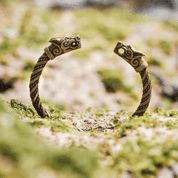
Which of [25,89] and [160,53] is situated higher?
[160,53]

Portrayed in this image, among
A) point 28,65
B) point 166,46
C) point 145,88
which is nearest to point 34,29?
point 28,65

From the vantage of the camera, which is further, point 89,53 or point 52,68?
Answer: point 89,53

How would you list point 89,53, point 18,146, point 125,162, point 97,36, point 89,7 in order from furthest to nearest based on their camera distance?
1. point 89,7
2. point 97,36
3. point 89,53
4. point 125,162
5. point 18,146

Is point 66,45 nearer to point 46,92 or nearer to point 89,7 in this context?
point 46,92

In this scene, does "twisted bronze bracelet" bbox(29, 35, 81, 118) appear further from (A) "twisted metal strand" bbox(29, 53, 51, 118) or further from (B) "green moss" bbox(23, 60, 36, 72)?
(B) "green moss" bbox(23, 60, 36, 72)

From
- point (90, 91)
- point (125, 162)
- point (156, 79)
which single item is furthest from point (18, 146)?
point (156, 79)

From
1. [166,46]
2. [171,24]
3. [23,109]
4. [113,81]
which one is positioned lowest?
[23,109]

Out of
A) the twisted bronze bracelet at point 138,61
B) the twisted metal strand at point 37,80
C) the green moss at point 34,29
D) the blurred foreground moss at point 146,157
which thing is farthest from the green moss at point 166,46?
the blurred foreground moss at point 146,157

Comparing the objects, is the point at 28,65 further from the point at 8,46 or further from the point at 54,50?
the point at 54,50

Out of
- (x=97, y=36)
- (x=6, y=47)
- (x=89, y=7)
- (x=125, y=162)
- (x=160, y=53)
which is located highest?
(x=89, y=7)
